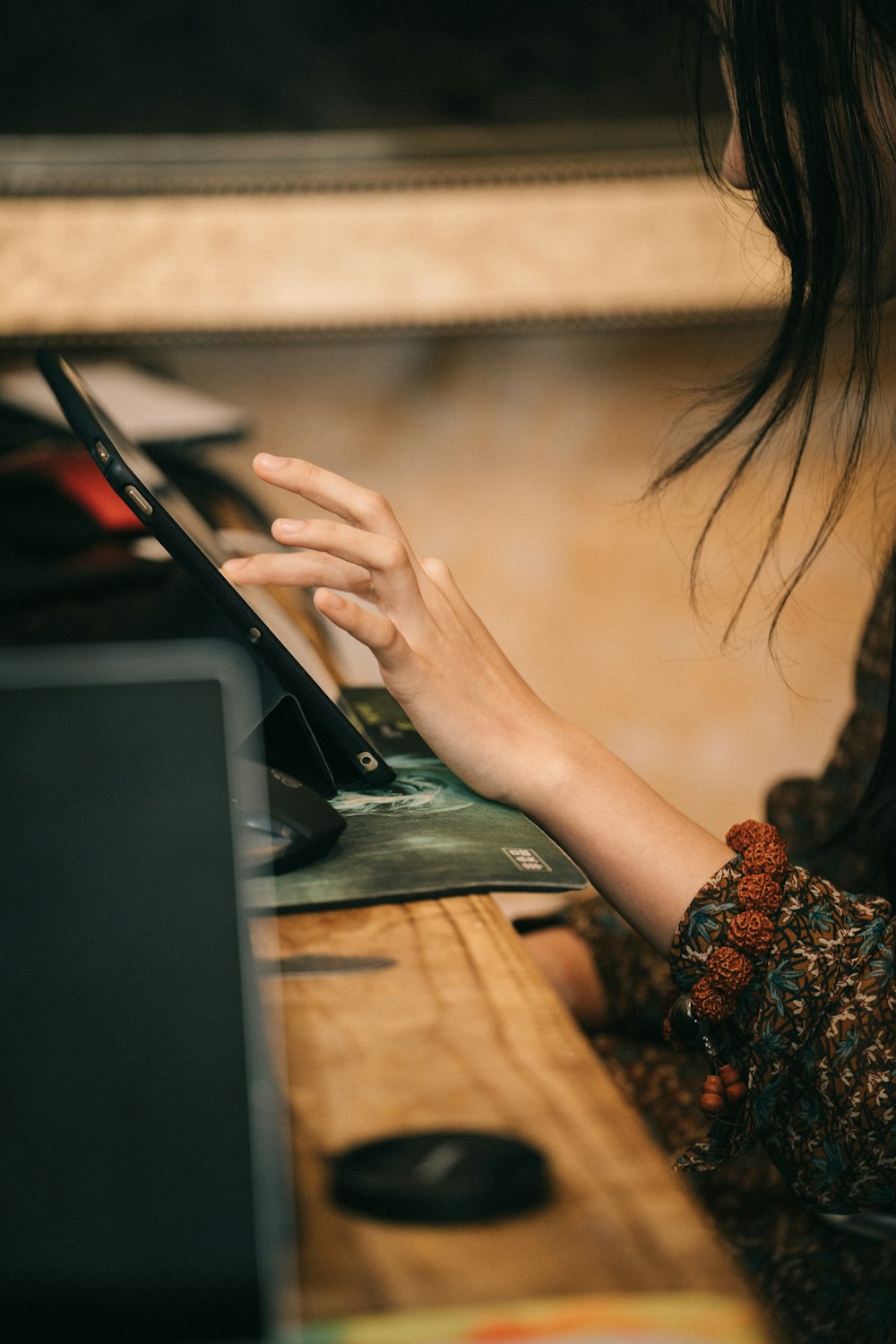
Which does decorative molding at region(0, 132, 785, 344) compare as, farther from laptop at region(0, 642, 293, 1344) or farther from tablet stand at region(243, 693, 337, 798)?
laptop at region(0, 642, 293, 1344)

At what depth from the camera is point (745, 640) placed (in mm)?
1687

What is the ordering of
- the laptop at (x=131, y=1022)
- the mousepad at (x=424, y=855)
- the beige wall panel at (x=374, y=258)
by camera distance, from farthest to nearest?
the beige wall panel at (x=374, y=258) < the mousepad at (x=424, y=855) < the laptop at (x=131, y=1022)

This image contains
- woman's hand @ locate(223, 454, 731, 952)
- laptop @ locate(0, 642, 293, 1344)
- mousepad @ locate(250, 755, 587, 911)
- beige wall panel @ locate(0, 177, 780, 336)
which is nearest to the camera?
laptop @ locate(0, 642, 293, 1344)

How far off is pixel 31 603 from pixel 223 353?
0.85 meters

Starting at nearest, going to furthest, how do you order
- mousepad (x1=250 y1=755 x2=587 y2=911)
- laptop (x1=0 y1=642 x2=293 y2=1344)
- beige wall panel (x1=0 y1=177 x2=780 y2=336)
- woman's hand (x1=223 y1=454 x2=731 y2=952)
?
laptop (x1=0 y1=642 x2=293 y2=1344) → mousepad (x1=250 y1=755 x2=587 y2=911) → woman's hand (x1=223 y1=454 x2=731 y2=952) → beige wall panel (x1=0 y1=177 x2=780 y2=336)

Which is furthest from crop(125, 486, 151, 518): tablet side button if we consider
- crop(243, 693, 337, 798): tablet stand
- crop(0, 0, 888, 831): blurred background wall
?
crop(0, 0, 888, 831): blurred background wall

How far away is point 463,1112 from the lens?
0.84ft

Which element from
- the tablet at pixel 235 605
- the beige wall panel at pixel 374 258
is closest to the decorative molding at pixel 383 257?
the beige wall panel at pixel 374 258

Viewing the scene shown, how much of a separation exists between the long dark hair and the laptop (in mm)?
426

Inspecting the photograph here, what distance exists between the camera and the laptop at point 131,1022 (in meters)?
0.19

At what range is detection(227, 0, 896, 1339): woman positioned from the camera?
46 centimetres

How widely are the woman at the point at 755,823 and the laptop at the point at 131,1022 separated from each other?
0.78 feet

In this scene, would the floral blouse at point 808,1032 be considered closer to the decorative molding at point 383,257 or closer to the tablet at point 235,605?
the tablet at point 235,605

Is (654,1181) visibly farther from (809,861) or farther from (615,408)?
(615,408)
